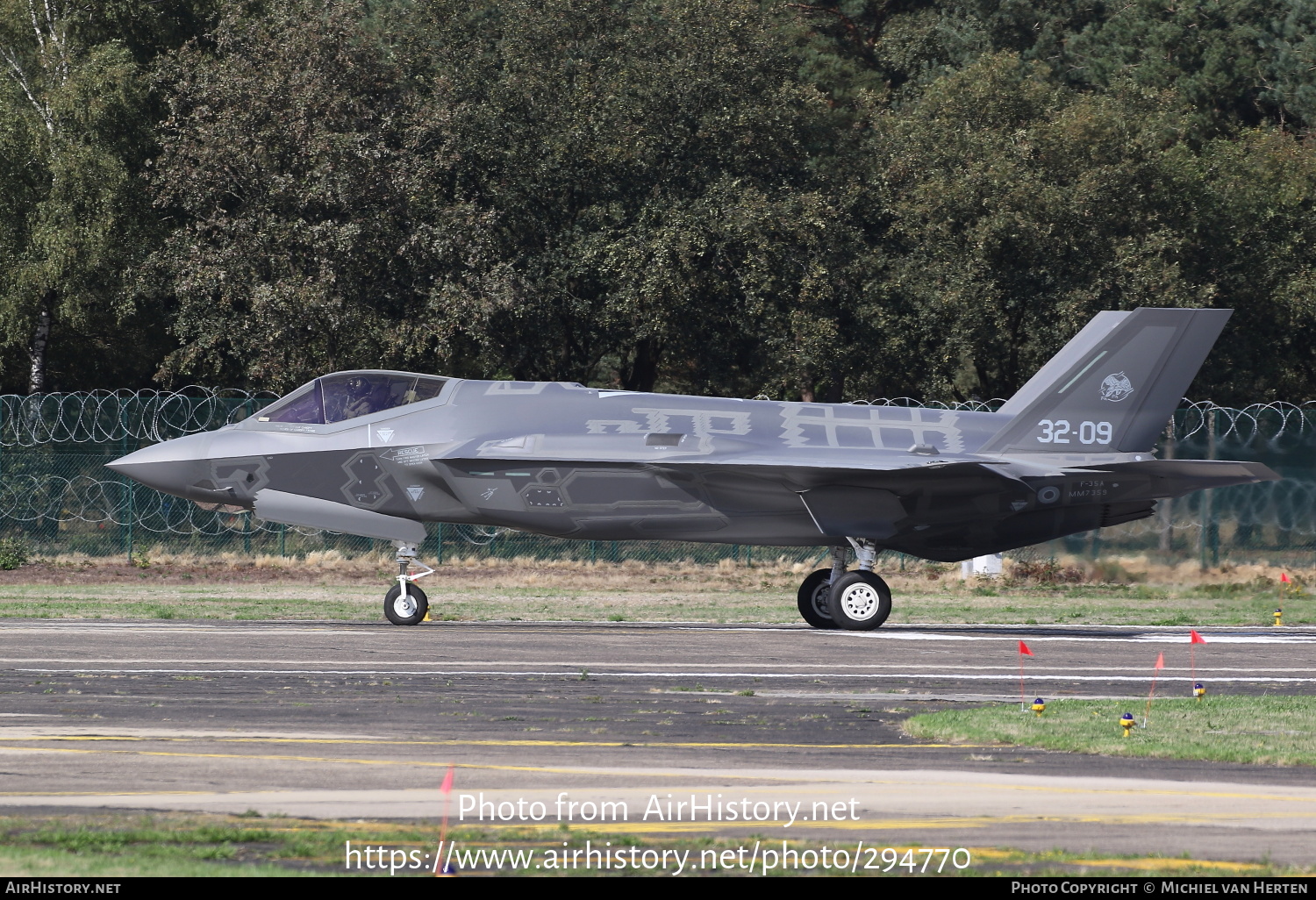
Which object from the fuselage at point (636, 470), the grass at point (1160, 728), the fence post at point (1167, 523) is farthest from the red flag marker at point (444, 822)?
the fence post at point (1167, 523)

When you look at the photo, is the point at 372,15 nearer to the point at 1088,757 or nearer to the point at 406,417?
the point at 406,417

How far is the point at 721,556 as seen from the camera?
109 ft

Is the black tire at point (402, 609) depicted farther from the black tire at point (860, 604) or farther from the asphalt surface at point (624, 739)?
the black tire at point (860, 604)

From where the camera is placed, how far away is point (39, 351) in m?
39.1

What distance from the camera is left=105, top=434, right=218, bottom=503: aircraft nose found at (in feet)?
66.1

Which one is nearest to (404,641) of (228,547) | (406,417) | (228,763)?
(406,417)

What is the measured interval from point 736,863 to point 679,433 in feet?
43.3

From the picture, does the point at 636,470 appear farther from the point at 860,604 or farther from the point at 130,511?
the point at 130,511

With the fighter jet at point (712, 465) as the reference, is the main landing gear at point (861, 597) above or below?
below

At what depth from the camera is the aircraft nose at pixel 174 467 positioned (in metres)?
20.2

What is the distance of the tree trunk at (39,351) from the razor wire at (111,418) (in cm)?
790

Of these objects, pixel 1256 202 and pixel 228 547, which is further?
pixel 1256 202

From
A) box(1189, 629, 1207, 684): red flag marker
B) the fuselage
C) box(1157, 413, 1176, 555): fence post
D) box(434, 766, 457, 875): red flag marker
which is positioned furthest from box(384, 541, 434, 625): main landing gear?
box(1157, 413, 1176, 555): fence post

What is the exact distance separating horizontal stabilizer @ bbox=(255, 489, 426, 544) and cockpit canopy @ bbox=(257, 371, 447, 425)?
105 centimetres
